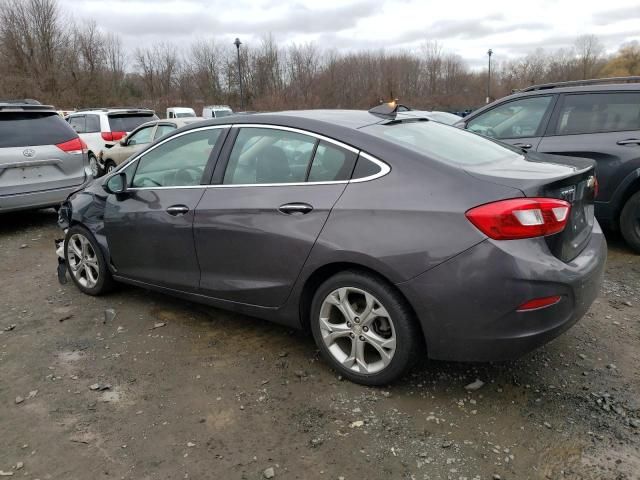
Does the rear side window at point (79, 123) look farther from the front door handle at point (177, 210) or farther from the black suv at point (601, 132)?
the black suv at point (601, 132)

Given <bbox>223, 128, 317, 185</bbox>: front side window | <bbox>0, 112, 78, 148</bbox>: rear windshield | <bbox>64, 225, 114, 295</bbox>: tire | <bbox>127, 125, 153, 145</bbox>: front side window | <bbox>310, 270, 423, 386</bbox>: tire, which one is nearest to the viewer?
<bbox>310, 270, 423, 386</bbox>: tire

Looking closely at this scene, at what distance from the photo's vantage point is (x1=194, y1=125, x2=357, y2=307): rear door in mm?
2986

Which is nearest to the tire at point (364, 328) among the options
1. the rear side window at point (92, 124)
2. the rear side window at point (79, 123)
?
the rear side window at point (92, 124)

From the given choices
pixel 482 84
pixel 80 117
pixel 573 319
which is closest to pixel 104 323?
pixel 573 319

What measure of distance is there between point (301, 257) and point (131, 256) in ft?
5.77

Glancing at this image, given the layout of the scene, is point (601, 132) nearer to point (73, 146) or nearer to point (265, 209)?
point (265, 209)

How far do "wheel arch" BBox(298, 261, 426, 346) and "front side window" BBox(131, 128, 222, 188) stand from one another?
1166 mm

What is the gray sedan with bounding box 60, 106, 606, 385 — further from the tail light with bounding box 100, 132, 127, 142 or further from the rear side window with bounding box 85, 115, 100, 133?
the rear side window with bounding box 85, 115, 100, 133

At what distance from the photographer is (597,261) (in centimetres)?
288

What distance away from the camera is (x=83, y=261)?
4609 mm

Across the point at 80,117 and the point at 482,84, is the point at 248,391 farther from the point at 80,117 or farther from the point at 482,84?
the point at 482,84

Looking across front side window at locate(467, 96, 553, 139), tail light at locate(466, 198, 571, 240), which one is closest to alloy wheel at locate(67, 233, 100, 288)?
tail light at locate(466, 198, 571, 240)

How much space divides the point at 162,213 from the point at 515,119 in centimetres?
426

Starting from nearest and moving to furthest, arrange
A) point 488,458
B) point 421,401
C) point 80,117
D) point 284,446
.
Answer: point 488,458
point 284,446
point 421,401
point 80,117
